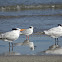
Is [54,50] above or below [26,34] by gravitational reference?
above

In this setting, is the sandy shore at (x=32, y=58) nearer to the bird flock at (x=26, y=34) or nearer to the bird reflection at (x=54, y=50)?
the bird reflection at (x=54, y=50)

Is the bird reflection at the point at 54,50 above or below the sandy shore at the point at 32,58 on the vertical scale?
below

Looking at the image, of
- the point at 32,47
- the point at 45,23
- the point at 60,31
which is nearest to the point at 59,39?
the point at 60,31

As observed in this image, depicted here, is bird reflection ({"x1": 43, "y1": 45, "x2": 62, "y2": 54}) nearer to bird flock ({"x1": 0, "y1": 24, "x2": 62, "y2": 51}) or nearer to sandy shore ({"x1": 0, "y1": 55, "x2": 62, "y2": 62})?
bird flock ({"x1": 0, "y1": 24, "x2": 62, "y2": 51})

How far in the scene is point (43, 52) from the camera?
9.95 m

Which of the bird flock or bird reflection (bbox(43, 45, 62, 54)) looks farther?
the bird flock

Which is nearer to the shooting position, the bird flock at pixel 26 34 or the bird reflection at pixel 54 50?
the bird reflection at pixel 54 50

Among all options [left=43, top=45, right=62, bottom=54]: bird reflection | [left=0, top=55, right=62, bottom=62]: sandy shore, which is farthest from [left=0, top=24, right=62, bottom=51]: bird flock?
[left=0, top=55, right=62, bottom=62]: sandy shore

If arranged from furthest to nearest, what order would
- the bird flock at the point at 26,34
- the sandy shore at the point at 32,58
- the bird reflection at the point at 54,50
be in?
1. the bird flock at the point at 26,34
2. the bird reflection at the point at 54,50
3. the sandy shore at the point at 32,58

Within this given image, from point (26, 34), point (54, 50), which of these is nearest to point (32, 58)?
point (54, 50)

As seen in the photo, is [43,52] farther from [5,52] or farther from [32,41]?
[32,41]

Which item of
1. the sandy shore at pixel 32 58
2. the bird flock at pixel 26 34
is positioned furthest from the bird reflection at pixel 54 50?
the sandy shore at pixel 32 58

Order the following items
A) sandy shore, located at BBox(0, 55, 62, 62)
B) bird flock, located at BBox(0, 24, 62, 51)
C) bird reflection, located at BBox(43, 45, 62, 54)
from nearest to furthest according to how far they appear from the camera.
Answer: sandy shore, located at BBox(0, 55, 62, 62)
bird reflection, located at BBox(43, 45, 62, 54)
bird flock, located at BBox(0, 24, 62, 51)

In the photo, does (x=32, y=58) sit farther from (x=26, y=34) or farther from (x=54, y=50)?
(x=26, y=34)
